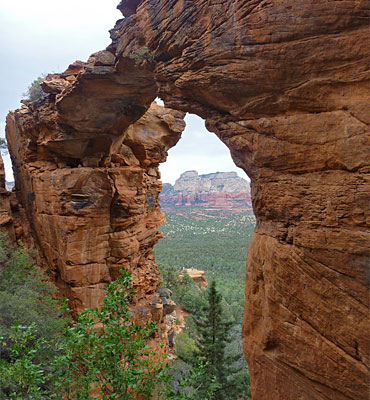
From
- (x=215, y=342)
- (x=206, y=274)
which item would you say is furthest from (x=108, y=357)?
(x=206, y=274)

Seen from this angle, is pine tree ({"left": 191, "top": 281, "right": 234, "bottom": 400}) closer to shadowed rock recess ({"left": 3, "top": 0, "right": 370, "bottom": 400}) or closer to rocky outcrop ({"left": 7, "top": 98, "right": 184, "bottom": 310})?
rocky outcrop ({"left": 7, "top": 98, "right": 184, "bottom": 310})

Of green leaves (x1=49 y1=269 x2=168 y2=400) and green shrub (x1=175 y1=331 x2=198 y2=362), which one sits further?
green shrub (x1=175 y1=331 x2=198 y2=362)

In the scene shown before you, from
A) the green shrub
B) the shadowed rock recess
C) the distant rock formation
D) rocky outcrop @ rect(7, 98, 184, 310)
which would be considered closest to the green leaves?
the shadowed rock recess

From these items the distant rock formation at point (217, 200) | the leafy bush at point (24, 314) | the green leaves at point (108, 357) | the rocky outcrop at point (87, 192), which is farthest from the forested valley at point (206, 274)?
the distant rock formation at point (217, 200)

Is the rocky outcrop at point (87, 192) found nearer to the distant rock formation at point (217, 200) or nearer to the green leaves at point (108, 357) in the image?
the green leaves at point (108, 357)

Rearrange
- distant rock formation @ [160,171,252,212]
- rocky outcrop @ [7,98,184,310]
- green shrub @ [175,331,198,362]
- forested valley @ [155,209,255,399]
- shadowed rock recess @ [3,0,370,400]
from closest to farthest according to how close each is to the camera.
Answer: shadowed rock recess @ [3,0,370,400] → rocky outcrop @ [7,98,184,310] → forested valley @ [155,209,255,399] → green shrub @ [175,331,198,362] → distant rock formation @ [160,171,252,212]

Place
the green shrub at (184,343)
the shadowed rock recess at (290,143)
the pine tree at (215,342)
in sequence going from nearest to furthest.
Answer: the shadowed rock recess at (290,143) < the pine tree at (215,342) < the green shrub at (184,343)

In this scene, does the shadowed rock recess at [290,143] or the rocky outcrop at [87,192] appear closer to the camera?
the shadowed rock recess at [290,143]

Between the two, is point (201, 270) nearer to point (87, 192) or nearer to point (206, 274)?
point (206, 274)

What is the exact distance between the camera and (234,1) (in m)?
5.14

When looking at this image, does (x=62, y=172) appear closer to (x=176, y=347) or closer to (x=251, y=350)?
(x=251, y=350)

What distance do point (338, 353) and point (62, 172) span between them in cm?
1228

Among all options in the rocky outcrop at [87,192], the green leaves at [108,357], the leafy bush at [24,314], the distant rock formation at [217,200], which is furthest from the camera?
the distant rock formation at [217,200]

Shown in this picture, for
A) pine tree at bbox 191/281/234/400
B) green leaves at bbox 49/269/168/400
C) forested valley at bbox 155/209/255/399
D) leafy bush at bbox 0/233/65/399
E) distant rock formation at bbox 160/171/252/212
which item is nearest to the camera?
green leaves at bbox 49/269/168/400
